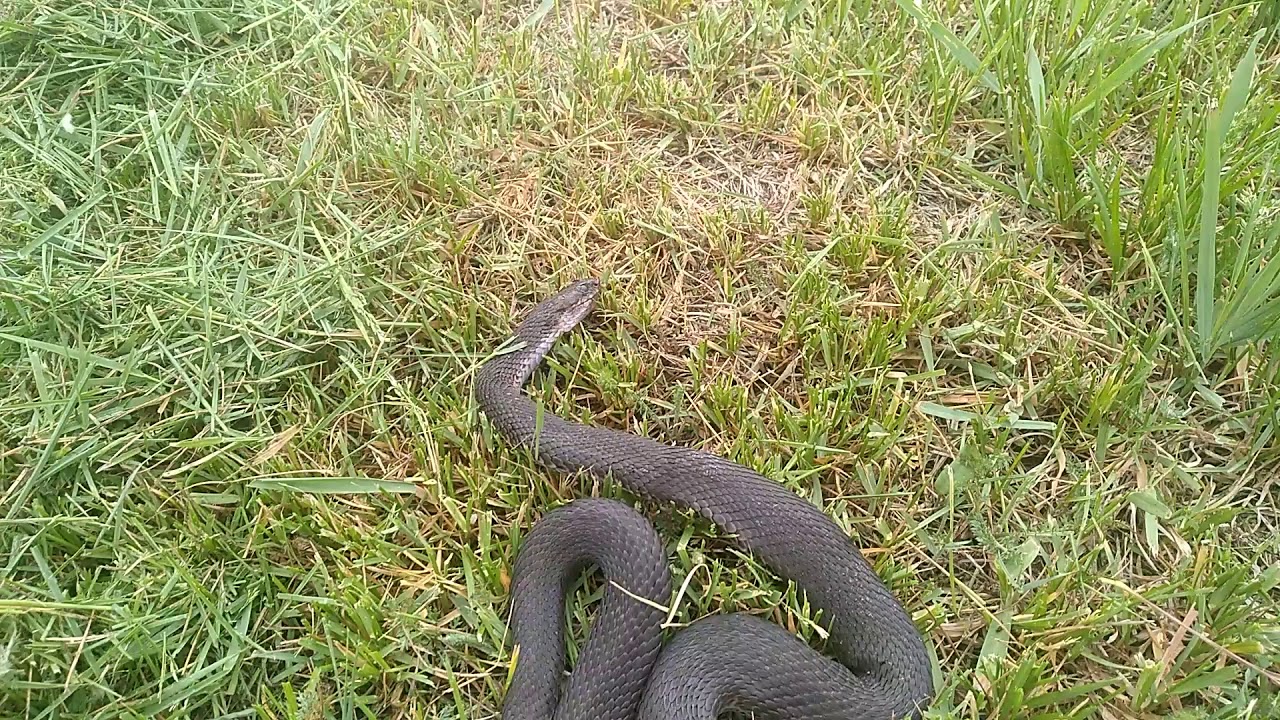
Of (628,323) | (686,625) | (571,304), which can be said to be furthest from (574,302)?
(686,625)

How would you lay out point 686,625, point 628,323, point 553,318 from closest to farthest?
point 686,625
point 553,318
point 628,323

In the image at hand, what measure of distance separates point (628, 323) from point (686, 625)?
1.10 metres

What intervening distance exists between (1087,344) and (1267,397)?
1.73ft

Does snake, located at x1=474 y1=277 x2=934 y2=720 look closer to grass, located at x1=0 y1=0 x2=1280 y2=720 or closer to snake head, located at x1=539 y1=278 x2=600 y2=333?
grass, located at x1=0 y1=0 x2=1280 y2=720

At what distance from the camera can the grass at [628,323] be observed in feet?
7.72

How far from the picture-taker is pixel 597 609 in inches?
97.9

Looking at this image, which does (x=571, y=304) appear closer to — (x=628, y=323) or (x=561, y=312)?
(x=561, y=312)

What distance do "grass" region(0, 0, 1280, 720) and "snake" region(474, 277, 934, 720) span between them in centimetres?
9

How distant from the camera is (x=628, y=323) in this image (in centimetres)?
301

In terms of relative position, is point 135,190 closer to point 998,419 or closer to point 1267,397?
point 998,419

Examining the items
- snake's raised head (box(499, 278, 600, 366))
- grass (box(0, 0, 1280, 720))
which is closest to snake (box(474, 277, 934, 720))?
grass (box(0, 0, 1280, 720))

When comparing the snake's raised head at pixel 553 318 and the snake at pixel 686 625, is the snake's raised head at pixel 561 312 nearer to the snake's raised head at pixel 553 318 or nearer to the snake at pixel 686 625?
the snake's raised head at pixel 553 318

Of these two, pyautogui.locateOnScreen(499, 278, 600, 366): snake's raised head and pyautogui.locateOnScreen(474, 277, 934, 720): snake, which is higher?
pyautogui.locateOnScreen(499, 278, 600, 366): snake's raised head

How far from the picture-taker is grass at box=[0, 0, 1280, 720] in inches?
92.6
